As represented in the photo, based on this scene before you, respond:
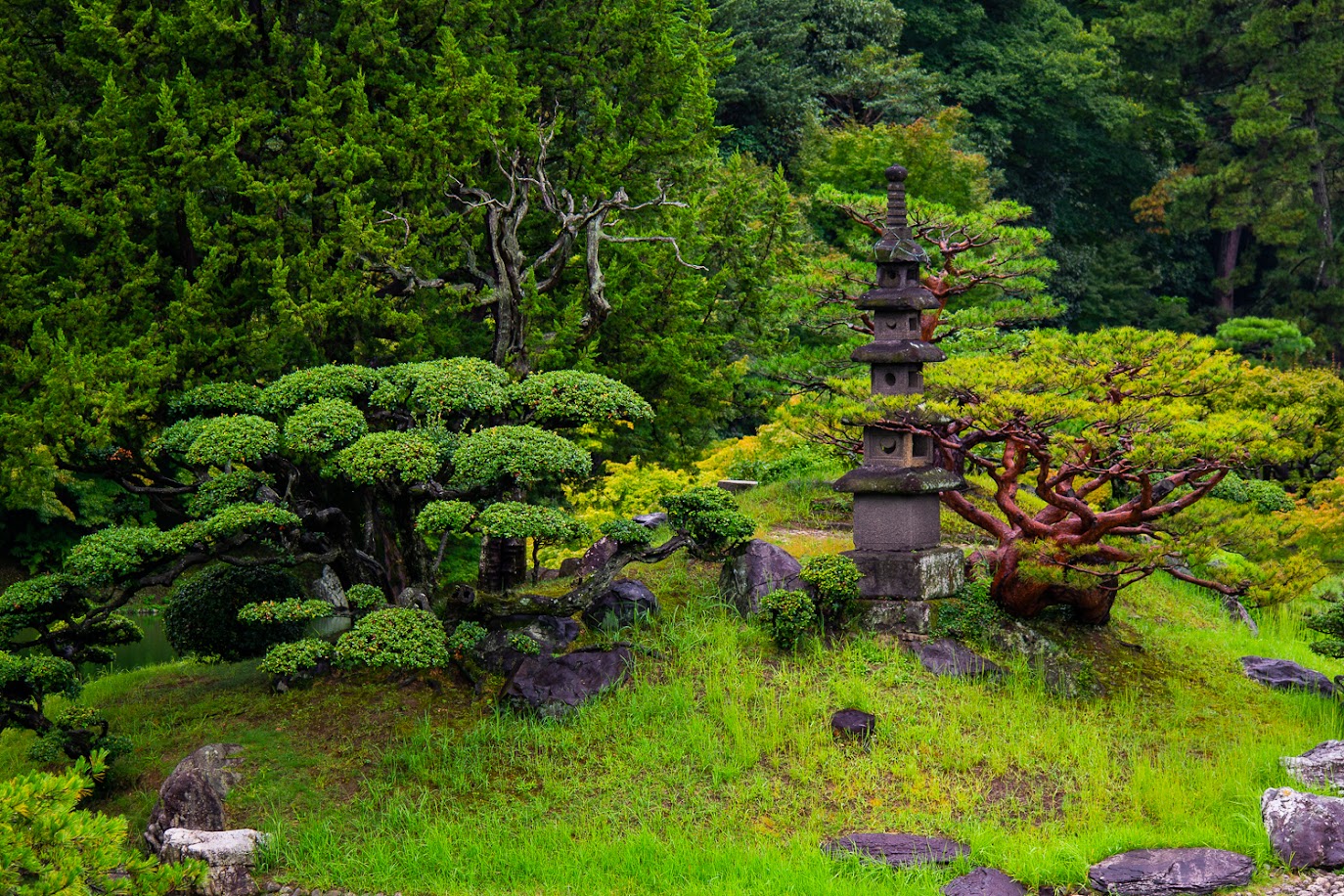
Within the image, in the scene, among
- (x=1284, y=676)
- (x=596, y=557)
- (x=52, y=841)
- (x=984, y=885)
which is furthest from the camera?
(x=596, y=557)

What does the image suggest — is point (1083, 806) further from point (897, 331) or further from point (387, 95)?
point (387, 95)

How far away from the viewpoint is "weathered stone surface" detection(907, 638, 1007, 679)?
11633 millimetres

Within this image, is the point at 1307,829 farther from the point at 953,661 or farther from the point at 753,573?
the point at 753,573

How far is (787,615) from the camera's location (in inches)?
463

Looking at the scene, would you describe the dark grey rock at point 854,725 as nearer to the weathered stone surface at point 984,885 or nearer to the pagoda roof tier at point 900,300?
the weathered stone surface at point 984,885

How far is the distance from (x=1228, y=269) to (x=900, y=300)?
29.5 m

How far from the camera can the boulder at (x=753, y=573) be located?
1289cm

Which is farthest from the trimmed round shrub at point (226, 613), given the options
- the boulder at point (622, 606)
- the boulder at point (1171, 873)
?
the boulder at point (1171, 873)

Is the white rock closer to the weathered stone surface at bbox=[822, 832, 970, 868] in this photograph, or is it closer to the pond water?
the weathered stone surface at bbox=[822, 832, 970, 868]

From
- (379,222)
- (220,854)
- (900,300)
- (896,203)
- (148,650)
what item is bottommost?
(148,650)

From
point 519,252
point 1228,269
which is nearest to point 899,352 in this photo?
point 519,252

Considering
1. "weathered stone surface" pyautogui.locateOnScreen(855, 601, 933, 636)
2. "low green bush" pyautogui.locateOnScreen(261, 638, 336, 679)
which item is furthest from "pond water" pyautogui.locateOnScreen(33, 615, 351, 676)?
"weathered stone surface" pyautogui.locateOnScreen(855, 601, 933, 636)

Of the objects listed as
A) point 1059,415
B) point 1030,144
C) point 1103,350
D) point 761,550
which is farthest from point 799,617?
point 1030,144

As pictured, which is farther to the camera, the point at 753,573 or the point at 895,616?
the point at 753,573
